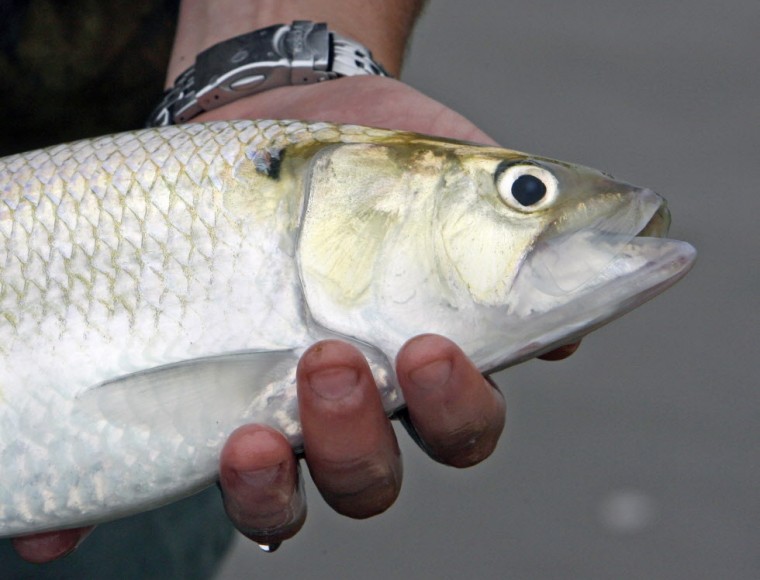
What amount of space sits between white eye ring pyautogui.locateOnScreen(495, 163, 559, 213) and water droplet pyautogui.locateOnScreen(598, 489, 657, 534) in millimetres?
1346

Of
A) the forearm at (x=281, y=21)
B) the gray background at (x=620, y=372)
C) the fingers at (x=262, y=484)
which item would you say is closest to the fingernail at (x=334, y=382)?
the fingers at (x=262, y=484)

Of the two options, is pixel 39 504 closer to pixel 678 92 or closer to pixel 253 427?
pixel 253 427

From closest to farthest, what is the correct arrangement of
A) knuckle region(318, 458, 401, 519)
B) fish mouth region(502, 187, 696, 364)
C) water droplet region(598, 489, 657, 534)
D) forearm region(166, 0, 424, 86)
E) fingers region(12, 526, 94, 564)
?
fish mouth region(502, 187, 696, 364), knuckle region(318, 458, 401, 519), fingers region(12, 526, 94, 564), water droplet region(598, 489, 657, 534), forearm region(166, 0, 424, 86)

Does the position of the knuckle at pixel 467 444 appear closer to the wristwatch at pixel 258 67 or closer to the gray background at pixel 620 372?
the gray background at pixel 620 372

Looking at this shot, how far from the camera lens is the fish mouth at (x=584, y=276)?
1.11m

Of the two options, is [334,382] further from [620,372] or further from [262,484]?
[620,372]

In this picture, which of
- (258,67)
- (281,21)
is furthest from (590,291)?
(281,21)

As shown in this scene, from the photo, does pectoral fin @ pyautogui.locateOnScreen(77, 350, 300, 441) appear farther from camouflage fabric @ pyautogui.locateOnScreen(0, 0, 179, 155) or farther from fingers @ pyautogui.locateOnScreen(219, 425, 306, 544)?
camouflage fabric @ pyautogui.locateOnScreen(0, 0, 179, 155)

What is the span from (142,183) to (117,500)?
17.9 inches

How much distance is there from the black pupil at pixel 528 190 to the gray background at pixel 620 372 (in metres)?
1.28

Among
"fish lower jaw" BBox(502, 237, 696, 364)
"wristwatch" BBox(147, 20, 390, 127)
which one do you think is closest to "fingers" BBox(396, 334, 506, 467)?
"fish lower jaw" BBox(502, 237, 696, 364)

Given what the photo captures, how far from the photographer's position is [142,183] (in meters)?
1.25

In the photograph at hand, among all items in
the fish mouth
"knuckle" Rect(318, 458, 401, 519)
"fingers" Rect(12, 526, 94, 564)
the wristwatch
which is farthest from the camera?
the wristwatch

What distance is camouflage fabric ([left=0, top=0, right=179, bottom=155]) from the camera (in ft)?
7.82
